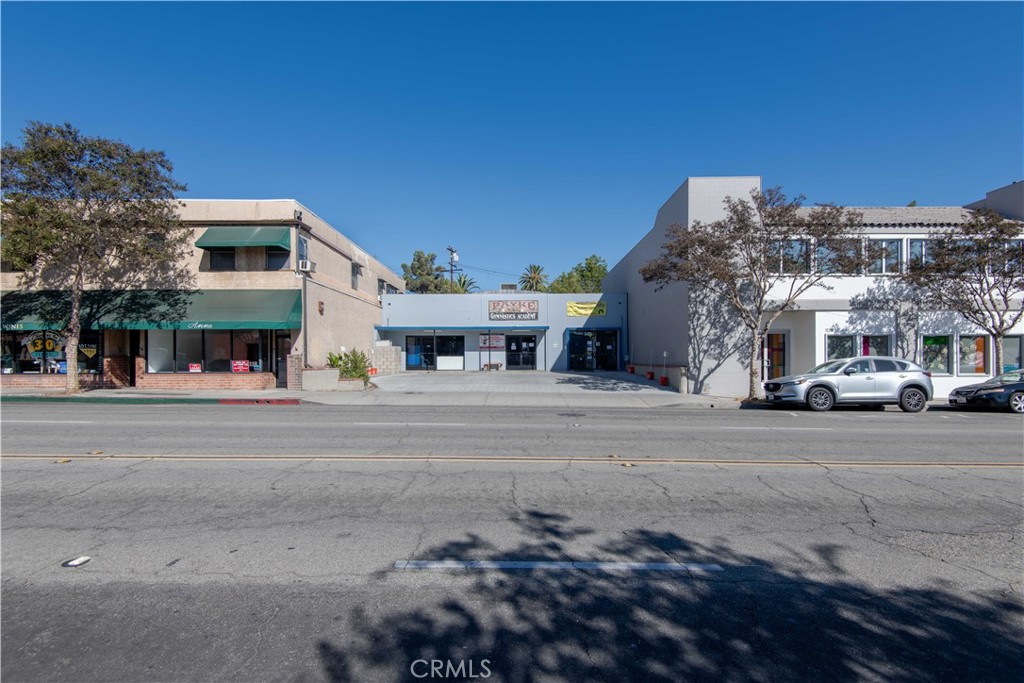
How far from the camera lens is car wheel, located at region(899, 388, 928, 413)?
16.0m

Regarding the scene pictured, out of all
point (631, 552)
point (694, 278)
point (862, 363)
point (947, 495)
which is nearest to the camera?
point (631, 552)

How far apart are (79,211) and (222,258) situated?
5.09 meters

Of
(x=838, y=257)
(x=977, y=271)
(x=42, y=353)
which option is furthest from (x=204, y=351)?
(x=977, y=271)

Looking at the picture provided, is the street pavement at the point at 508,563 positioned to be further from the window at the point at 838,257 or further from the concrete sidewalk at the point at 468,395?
the window at the point at 838,257

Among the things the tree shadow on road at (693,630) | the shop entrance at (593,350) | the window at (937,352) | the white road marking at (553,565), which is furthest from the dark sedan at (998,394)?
the shop entrance at (593,350)

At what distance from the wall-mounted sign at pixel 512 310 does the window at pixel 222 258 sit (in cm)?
1544

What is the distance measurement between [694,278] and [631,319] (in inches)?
579

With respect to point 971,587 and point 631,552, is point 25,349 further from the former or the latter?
point 971,587

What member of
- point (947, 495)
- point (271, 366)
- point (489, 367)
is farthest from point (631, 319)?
point (947, 495)

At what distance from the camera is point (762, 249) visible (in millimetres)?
18172

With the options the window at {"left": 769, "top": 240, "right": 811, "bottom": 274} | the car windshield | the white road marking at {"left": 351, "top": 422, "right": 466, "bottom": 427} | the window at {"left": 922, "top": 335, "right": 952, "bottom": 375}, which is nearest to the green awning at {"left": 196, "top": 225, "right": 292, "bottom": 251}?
the white road marking at {"left": 351, "top": 422, "right": 466, "bottom": 427}

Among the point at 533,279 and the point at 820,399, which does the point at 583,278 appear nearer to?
the point at 533,279

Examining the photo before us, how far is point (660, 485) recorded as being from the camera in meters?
6.88

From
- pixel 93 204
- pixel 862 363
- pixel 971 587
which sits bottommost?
pixel 971 587
